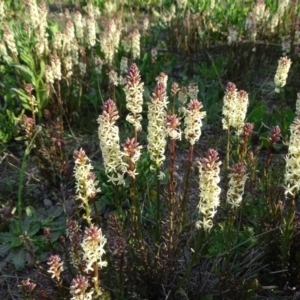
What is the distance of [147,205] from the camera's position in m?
3.01

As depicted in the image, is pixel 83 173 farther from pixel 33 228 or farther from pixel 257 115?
pixel 257 115

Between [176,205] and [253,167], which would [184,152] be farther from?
[176,205]

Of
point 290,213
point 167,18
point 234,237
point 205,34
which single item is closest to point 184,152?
point 234,237

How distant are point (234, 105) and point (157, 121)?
2.47ft

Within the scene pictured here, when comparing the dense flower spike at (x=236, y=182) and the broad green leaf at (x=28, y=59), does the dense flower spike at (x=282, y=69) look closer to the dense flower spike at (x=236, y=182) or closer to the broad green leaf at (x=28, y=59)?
the dense flower spike at (x=236, y=182)

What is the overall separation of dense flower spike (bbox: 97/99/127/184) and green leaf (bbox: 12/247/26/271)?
114 centimetres

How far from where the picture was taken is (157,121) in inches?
74.0

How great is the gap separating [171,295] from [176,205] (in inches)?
17.9

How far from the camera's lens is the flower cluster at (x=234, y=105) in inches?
95.4

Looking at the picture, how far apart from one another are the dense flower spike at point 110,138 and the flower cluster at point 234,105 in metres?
0.80

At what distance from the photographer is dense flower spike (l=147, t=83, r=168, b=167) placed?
1865mm

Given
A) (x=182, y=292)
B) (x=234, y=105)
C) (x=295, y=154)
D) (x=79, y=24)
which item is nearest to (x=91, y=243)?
(x=182, y=292)

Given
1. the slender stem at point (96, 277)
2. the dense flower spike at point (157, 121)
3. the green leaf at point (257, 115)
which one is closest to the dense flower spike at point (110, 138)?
the dense flower spike at point (157, 121)

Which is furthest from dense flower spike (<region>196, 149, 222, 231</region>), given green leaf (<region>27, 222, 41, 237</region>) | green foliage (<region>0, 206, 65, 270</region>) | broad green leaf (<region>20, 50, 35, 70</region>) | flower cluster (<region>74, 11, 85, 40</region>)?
flower cluster (<region>74, 11, 85, 40</region>)
